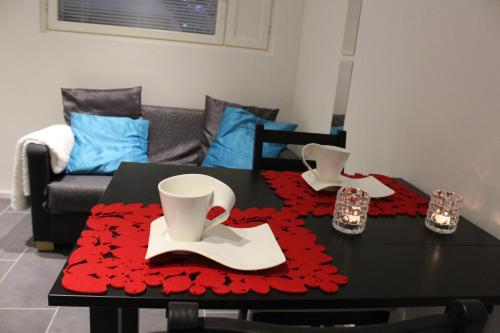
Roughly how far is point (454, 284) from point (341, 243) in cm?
25

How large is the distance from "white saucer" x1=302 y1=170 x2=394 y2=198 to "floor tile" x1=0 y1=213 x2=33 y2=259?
1.79 meters

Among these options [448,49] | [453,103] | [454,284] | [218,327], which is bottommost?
[454,284]

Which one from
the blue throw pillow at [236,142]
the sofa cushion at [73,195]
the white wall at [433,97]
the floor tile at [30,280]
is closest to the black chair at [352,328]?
the white wall at [433,97]

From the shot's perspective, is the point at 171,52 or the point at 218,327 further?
the point at 171,52

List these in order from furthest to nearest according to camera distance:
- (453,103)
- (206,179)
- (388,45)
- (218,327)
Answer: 1. (388,45)
2. (453,103)
3. (206,179)
4. (218,327)

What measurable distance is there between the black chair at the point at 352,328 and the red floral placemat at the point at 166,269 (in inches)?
10.5

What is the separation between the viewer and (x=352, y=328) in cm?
50

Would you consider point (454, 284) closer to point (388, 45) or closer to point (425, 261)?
point (425, 261)

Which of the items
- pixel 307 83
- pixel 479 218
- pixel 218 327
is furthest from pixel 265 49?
pixel 218 327

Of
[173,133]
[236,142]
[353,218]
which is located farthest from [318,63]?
[353,218]

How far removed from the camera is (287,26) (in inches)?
126

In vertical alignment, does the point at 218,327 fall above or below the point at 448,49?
below

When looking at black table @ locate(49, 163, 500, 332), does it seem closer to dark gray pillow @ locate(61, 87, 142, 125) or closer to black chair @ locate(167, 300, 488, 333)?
black chair @ locate(167, 300, 488, 333)

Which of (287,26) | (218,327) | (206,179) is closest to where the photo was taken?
(218,327)
